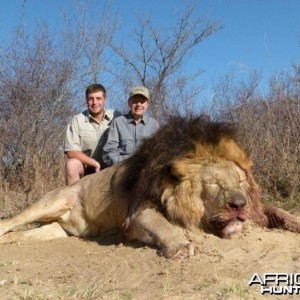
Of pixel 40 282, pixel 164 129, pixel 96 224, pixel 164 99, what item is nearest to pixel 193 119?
pixel 164 129

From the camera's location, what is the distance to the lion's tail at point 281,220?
4711 millimetres

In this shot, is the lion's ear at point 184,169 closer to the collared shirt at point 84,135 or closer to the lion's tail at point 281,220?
the lion's tail at point 281,220

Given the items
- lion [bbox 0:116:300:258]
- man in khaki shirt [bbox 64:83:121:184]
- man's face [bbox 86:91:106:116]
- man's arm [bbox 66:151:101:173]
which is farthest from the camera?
man's face [bbox 86:91:106:116]

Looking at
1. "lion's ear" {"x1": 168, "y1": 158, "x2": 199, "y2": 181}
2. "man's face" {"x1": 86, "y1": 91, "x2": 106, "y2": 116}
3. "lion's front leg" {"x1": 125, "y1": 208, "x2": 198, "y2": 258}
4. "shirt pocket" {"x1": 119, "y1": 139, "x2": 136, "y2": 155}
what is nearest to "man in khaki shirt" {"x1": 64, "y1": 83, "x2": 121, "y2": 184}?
"man's face" {"x1": 86, "y1": 91, "x2": 106, "y2": 116}

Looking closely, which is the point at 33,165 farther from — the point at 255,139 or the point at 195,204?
the point at 195,204

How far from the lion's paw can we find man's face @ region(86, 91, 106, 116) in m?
3.27

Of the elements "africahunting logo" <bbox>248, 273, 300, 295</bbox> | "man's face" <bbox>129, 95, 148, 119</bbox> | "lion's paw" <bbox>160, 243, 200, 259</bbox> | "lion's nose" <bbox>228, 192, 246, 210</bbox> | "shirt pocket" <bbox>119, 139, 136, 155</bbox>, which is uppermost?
"man's face" <bbox>129, 95, 148, 119</bbox>

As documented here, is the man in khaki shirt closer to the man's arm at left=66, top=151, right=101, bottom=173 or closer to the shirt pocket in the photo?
the man's arm at left=66, top=151, right=101, bottom=173

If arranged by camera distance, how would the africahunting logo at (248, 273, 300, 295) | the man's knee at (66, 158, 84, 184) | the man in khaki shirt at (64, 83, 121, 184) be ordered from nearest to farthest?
the africahunting logo at (248, 273, 300, 295) < the man's knee at (66, 158, 84, 184) < the man in khaki shirt at (64, 83, 121, 184)

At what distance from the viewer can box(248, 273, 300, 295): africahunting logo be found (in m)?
2.93

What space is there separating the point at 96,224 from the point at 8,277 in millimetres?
1573

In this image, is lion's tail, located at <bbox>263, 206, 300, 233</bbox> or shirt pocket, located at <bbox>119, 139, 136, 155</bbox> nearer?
lion's tail, located at <bbox>263, 206, 300, 233</bbox>

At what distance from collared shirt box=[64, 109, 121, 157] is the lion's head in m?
2.08

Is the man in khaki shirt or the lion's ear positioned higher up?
the man in khaki shirt
